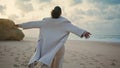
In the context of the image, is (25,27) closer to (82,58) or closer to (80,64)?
(80,64)

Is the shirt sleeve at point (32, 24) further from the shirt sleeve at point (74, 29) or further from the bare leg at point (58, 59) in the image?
the bare leg at point (58, 59)

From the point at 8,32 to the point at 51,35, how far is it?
568 inches

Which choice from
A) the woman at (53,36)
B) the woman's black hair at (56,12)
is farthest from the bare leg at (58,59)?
the woman's black hair at (56,12)

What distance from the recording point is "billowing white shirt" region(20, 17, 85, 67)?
6.42 meters

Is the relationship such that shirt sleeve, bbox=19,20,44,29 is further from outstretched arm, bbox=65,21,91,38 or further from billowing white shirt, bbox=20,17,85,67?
outstretched arm, bbox=65,21,91,38

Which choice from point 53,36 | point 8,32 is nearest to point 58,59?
point 53,36

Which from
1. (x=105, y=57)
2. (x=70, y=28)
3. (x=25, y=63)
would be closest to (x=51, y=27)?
(x=70, y=28)

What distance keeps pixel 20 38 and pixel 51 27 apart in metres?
14.3

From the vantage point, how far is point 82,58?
12.5 m

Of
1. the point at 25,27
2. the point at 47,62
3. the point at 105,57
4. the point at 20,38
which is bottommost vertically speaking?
the point at 20,38

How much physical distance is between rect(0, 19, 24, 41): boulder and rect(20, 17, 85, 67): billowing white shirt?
13.7 m

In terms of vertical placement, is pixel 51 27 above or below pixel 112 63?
above

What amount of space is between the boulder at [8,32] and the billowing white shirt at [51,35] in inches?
540

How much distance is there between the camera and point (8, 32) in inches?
809
